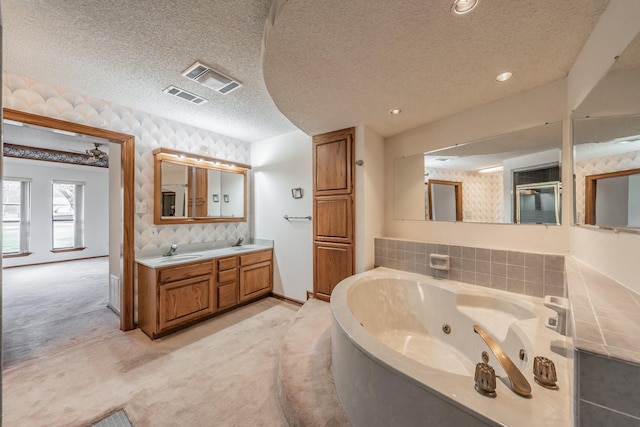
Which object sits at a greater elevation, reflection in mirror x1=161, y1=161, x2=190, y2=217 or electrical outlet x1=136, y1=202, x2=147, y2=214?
reflection in mirror x1=161, y1=161, x2=190, y2=217

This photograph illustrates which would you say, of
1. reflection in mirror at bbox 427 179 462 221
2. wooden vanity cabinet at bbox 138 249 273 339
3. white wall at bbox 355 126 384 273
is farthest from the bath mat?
reflection in mirror at bbox 427 179 462 221

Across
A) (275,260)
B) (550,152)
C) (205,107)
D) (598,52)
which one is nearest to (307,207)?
(275,260)

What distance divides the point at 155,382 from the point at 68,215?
22.0 ft

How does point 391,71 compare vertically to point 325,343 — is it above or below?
above

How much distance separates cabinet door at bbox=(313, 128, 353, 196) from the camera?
103 inches

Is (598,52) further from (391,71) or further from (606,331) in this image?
(606,331)

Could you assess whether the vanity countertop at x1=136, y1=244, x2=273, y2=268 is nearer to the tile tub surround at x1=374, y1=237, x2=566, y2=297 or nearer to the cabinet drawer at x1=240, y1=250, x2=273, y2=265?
the cabinet drawer at x1=240, y1=250, x2=273, y2=265

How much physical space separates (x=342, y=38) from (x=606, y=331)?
1585mm

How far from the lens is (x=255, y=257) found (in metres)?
3.42

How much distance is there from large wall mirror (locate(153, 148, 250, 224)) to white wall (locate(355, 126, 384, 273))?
2.01 metres

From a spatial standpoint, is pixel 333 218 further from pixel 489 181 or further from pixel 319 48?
pixel 319 48

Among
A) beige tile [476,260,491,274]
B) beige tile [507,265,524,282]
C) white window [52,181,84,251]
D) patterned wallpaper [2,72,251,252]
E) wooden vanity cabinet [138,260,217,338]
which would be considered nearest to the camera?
beige tile [507,265,524,282]

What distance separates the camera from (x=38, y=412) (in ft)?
5.16

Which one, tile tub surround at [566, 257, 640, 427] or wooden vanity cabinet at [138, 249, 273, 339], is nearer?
tile tub surround at [566, 257, 640, 427]
